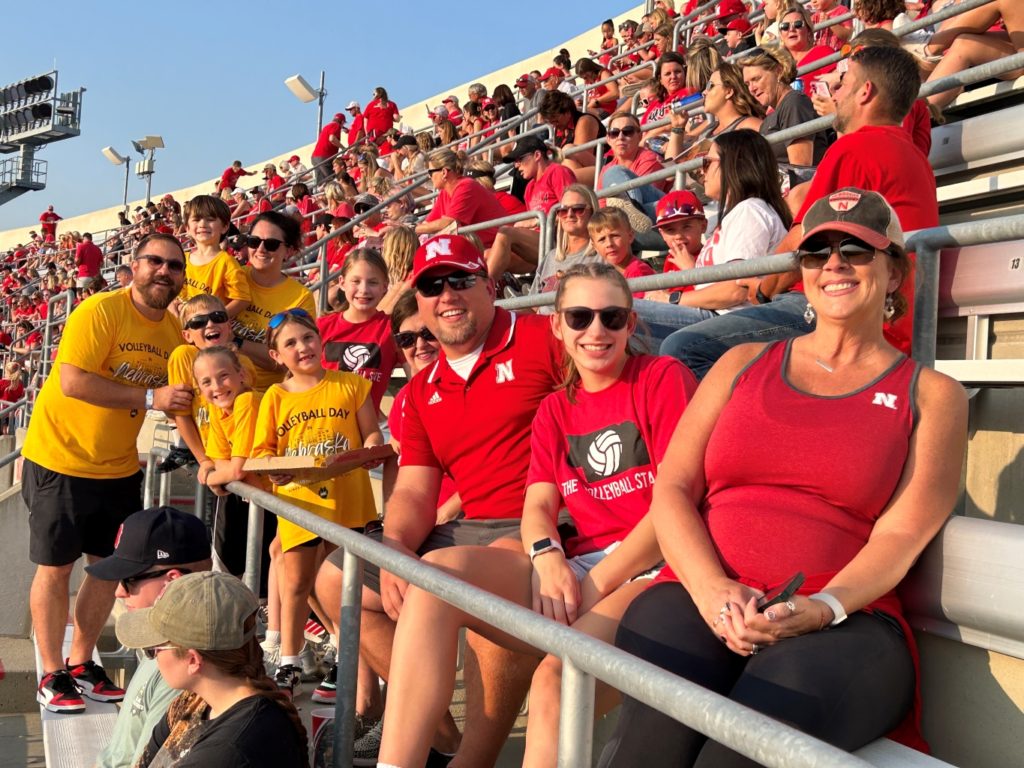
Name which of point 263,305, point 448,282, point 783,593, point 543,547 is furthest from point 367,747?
point 263,305

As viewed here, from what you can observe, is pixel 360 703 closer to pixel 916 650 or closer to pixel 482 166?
pixel 916 650

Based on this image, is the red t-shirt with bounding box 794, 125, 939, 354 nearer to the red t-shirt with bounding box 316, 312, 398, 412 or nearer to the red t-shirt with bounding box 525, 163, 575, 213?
the red t-shirt with bounding box 316, 312, 398, 412

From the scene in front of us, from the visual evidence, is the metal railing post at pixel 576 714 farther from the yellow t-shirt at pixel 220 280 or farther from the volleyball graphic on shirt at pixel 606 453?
the yellow t-shirt at pixel 220 280

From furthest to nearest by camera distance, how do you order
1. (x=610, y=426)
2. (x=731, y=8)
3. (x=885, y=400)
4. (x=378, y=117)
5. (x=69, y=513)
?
1. (x=378, y=117)
2. (x=731, y=8)
3. (x=69, y=513)
4. (x=610, y=426)
5. (x=885, y=400)

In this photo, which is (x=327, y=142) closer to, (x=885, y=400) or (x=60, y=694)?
(x=60, y=694)

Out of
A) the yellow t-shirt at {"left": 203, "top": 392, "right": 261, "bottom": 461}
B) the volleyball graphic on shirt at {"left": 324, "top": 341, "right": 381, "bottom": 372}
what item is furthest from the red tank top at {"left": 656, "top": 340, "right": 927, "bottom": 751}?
the volleyball graphic on shirt at {"left": 324, "top": 341, "right": 381, "bottom": 372}

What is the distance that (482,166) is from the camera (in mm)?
9680

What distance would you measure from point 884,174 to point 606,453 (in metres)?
1.19

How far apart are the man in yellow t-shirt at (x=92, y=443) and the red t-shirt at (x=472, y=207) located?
253 cm

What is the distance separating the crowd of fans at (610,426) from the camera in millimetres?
2312

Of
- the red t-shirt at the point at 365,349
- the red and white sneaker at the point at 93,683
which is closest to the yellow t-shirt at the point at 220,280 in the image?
the red t-shirt at the point at 365,349

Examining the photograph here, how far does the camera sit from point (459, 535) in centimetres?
339

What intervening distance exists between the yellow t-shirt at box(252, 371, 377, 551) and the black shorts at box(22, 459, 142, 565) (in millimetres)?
1015

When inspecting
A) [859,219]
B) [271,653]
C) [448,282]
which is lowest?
[271,653]
